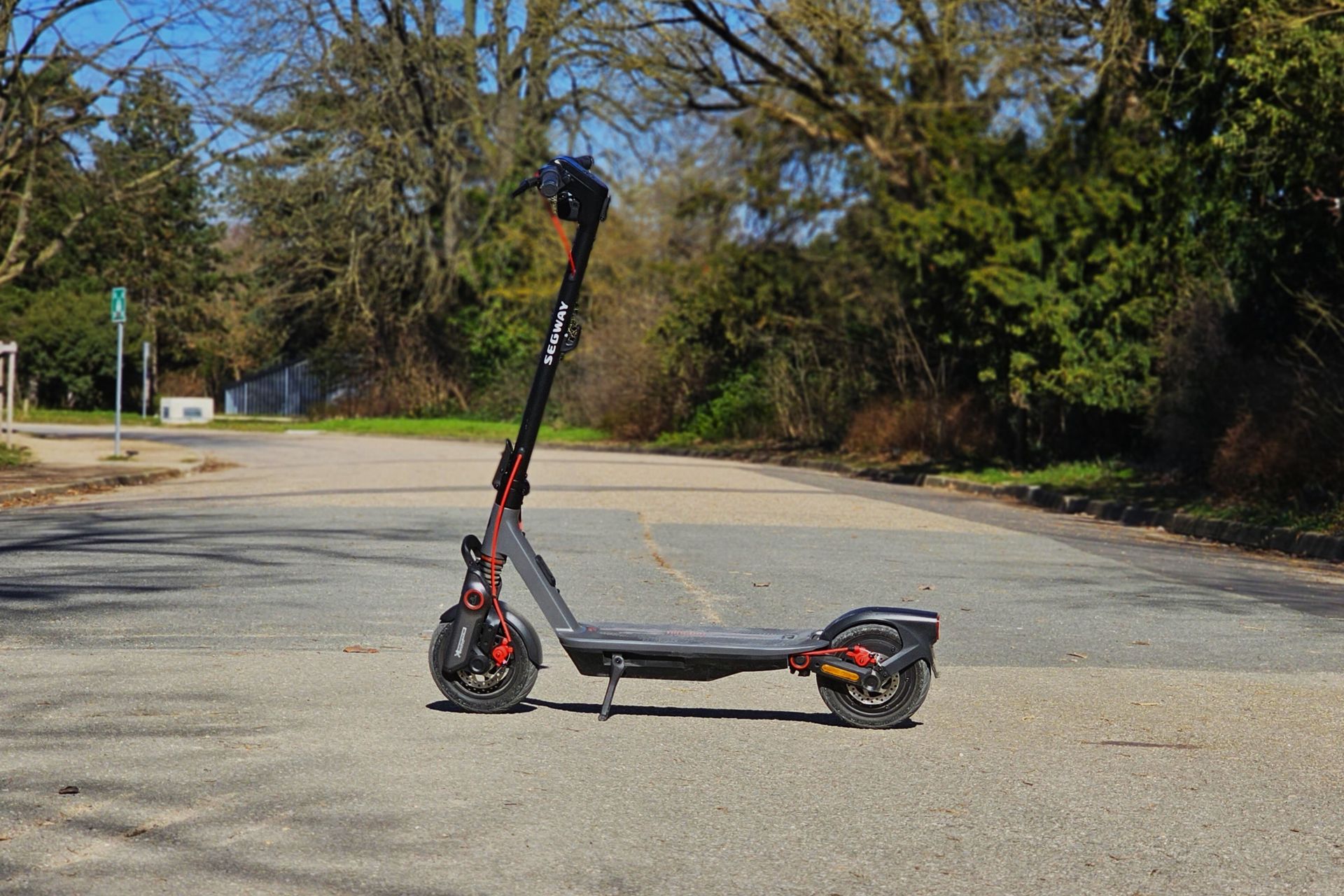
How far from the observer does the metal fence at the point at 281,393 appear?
50938 millimetres

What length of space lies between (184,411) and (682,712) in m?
41.7

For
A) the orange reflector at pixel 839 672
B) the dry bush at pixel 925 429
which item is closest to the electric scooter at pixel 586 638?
the orange reflector at pixel 839 672

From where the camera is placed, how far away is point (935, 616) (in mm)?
5598

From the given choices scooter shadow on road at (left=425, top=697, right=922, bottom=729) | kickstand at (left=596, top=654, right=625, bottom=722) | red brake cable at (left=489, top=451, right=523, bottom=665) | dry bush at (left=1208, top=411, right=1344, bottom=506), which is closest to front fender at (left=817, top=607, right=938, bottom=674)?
scooter shadow on road at (left=425, top=697, right=922, bottom=729)

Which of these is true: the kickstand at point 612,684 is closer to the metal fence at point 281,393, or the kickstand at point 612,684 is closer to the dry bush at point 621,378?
the dry bush at point 621,378

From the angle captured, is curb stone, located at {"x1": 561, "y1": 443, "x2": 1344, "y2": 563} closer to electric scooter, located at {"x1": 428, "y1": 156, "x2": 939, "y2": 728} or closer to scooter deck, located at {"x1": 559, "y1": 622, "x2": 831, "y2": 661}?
electric scooter, located at {"x1": 428, "y1": 156, "x2": 939, "y2": 728}

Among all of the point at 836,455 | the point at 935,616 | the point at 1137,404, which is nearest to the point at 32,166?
the point at 836,455

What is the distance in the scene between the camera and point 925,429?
93.3 ft

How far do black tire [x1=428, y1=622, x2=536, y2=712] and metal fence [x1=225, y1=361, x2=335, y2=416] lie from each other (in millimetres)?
45843

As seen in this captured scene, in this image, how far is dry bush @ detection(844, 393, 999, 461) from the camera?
26781mm

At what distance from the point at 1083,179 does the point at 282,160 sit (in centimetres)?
1728

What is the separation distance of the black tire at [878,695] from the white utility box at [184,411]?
136 ft

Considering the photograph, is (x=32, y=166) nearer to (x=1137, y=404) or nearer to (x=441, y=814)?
(x=1137, y=404)

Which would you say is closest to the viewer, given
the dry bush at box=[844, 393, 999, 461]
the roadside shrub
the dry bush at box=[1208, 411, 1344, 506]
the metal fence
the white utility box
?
the dry bush at box=[1208, 411, 1344, 506]
